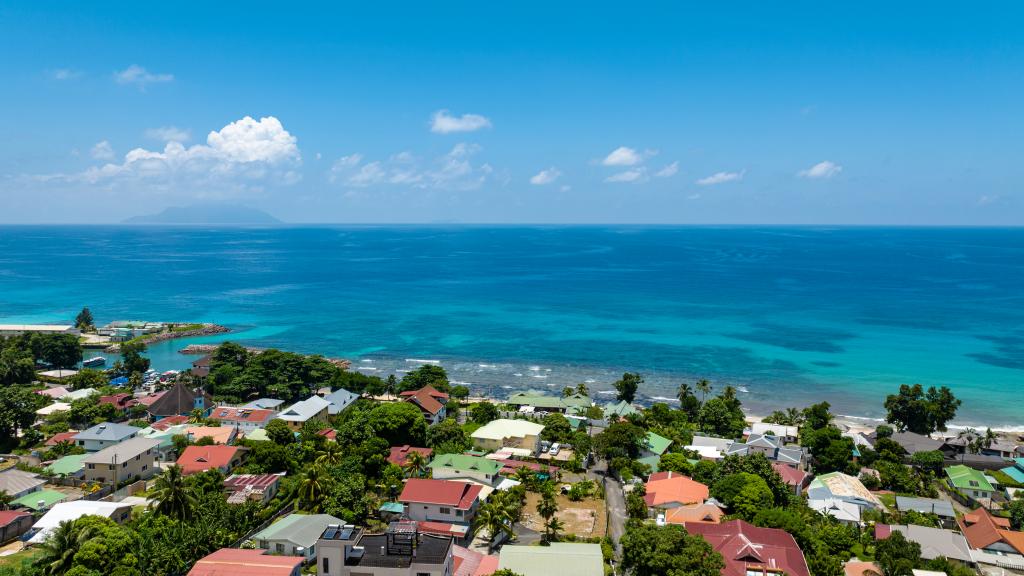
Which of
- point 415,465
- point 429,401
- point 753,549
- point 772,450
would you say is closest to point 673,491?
point 753,549

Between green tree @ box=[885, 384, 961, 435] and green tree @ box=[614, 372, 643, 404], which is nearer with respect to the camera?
green tree @ box=[885, 384, 961, 435]

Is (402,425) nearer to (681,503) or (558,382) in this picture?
(681,503)

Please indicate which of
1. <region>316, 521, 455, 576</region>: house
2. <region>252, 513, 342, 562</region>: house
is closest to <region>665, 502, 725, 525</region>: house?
<region>316, 521, 455, 576</region>: house

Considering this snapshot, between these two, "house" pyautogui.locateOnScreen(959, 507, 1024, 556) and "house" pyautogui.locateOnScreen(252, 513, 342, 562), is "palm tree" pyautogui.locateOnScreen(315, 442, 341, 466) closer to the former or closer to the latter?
"house" pyautogui.locateOnScreen(252, 513, 342, 562)

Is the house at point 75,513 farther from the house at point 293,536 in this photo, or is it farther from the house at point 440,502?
the house at point 440,502

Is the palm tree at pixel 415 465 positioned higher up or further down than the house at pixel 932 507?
higher up

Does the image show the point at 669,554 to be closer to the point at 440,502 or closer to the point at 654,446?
the point at 440,502

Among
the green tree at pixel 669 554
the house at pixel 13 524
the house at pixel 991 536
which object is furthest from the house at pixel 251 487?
the house at pixel 991 536
